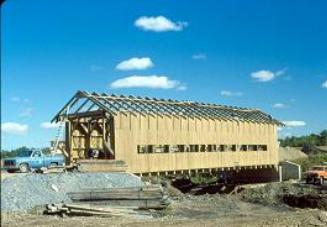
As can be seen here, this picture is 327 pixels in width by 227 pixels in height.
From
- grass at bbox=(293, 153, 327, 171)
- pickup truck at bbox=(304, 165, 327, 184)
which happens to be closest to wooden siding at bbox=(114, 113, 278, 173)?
pickup truck at bbox=(304, 165, 327, 184)

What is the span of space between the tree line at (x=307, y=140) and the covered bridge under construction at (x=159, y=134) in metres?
79.6

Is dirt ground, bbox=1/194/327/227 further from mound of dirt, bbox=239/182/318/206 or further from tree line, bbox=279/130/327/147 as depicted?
tree line, bbox=279/130/327/147

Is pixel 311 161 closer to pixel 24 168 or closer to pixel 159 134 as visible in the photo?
pixel 159 134

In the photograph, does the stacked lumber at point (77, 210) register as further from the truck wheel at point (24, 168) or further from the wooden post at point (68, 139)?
the wooden post at point (68, 139)

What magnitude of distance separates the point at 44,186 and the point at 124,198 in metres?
4.14

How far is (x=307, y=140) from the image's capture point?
136250mm

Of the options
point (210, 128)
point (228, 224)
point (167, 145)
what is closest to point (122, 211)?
point (228, 224)

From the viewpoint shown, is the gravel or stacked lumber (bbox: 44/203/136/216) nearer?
stacked lumber (bbox: 44/203/136/216)

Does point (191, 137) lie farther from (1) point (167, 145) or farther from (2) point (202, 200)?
(2) point (202, 200)

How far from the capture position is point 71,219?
2055cm

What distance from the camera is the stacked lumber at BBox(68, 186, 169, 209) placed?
2464 cm

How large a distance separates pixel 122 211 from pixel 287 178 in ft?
108

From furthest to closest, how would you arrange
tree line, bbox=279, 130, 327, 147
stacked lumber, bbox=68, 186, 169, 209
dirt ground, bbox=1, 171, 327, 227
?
1. tree line, bbox=279, 130, 327, 147
2. stacked lumber, bbox=68, 186, 169, 209
3. dirt ground, bbox=1, 171, 327, 227

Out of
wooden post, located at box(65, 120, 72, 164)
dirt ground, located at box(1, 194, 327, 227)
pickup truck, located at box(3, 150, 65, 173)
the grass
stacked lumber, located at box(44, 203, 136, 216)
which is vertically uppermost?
wooden post, located at box(65, 120, 72, 164)
